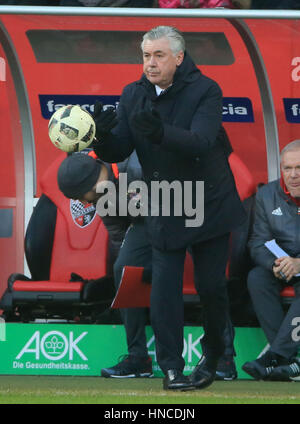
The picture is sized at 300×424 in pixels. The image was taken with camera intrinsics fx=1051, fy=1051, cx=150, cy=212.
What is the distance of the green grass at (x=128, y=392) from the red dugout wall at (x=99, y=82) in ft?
4.07

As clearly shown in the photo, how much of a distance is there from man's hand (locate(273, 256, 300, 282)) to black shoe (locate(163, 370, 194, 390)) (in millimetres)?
1166

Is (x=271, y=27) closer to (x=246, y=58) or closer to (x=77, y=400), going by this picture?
(x=246, y=58)

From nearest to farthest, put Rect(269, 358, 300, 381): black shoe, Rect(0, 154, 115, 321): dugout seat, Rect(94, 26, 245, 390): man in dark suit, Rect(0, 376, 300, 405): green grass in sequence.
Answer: Rect(0, 376, 300, 405): green grass, Rect(94, 26, 245, 390): man in dark suit, Rect(269, 358, 300, 381): black shoe, Rect(0, 154, 115, 321): dugout seat

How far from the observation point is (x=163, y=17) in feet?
18.8

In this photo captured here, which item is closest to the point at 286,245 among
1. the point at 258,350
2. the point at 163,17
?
the point at 258,350

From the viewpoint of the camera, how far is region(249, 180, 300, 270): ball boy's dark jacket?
5863 millimetres

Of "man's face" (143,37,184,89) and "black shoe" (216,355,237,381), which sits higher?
"man's face" (143,37,184,89)

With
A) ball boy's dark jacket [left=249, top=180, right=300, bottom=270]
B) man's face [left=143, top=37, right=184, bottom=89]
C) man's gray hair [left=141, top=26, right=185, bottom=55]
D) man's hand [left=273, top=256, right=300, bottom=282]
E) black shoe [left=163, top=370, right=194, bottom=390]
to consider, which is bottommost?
black shoe [left=163, top=370, right=194, bottom=390]

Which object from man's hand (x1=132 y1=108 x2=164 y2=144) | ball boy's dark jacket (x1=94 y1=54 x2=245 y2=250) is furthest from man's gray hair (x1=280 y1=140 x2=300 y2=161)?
man's hand (x1=132 y1=108 x2=164 y2=144)

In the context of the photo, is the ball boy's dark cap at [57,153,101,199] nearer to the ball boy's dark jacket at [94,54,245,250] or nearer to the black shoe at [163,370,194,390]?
the ball boy's dark jacket at [94,54,245,250]

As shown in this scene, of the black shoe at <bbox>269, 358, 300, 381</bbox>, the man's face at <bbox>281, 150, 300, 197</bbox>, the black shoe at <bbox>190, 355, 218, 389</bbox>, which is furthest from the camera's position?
the man's face at <bbox>281, 150, 300, 197</bbox>

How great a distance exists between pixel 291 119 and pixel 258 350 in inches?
58.0

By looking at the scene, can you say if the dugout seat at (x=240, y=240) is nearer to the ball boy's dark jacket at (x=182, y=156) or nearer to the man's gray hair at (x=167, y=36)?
the ball boy's dark jacket at (x=182, y=156)

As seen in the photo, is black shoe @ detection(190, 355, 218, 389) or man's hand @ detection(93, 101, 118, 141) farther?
black shoe @ detection(190, 355, 218, 389)
